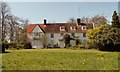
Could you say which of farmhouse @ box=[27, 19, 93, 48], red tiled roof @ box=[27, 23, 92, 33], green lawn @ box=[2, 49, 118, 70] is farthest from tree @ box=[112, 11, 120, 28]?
green lawn @ box=[2, 49, 118, 70]

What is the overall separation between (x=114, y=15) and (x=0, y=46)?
3040 centimetres

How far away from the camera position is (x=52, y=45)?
64062 millimetres

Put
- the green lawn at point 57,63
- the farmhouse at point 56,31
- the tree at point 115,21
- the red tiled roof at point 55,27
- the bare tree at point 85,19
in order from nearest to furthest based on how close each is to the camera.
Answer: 1. the green lawn at point 57,63
2. the tree at point 115,21
3. the farmhouse at point 56,31
4. the red tiled roof at point 55,27
5. the bare tree at point 85,19

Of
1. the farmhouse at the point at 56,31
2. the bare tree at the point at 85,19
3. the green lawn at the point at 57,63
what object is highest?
the bare tree at the point at 85,19

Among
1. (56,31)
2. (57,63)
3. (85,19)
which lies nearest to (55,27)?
(56,31)

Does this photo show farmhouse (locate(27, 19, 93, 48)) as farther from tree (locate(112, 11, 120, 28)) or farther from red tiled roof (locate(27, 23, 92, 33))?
tree (locate(112, 11, 120, 28))

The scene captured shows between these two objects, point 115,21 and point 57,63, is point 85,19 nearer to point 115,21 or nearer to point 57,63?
point 115,21

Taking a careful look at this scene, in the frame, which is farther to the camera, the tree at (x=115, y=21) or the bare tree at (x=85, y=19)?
the bare tree at (x=85, y=19)

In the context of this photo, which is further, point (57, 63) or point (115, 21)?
point (115, 21)

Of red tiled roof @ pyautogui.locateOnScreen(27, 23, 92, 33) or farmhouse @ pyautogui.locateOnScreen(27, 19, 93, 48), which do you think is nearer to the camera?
farmhouse @ pyautogui.locateOnScreen(27, 19, 93, 48)

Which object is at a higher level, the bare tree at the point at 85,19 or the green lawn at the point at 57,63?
the bare tree at the point at 85,19

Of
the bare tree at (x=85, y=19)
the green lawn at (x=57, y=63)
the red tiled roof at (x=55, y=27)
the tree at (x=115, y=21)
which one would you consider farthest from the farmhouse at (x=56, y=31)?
the green lawn at (x=57, y=63)

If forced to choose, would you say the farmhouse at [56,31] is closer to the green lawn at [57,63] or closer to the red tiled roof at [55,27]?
the red tiled roof at [55,27]

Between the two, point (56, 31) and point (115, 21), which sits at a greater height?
point (115, 21)
